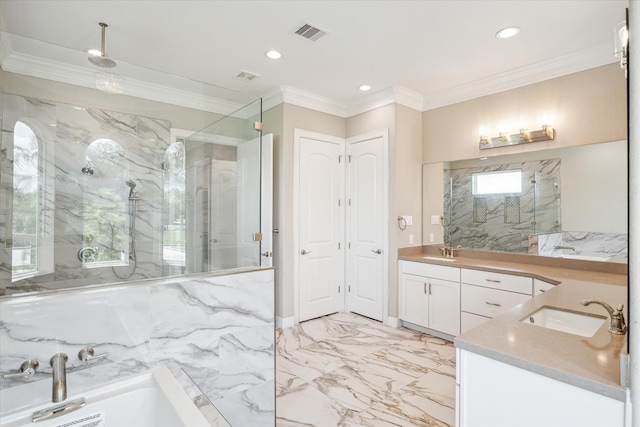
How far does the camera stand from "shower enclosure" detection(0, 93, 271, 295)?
1.61 metres

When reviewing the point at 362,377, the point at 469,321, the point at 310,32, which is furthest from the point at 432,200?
the point at 310,32

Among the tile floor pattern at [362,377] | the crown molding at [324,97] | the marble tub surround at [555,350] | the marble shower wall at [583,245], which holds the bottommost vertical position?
the tile floor pattern at [362,377]

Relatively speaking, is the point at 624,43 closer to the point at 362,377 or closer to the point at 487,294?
the point at 487,294

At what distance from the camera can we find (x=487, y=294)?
9.84ft

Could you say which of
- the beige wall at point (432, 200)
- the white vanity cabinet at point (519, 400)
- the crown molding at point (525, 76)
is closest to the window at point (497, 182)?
the beige wall at point (432, 200)

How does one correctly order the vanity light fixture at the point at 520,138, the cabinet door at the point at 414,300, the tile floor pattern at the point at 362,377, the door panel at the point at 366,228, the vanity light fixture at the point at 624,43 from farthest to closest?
the door panel at the point at 366,228, the cabinet door at the point at 414,300, the vanity light fixture at the point at 520,138, the tile floor pattern at the point at 362,377, the vanity light fixture at the point at 624,43

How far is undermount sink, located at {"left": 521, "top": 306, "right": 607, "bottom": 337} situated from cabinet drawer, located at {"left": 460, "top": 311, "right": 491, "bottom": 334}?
4.57 feet

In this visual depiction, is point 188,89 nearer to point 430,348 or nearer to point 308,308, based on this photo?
point 308,308

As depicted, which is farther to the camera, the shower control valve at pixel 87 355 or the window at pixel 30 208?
the window at pixel 30 208

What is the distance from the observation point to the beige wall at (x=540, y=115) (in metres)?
2.71

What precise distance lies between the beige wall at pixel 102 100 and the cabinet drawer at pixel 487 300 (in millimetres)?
2804

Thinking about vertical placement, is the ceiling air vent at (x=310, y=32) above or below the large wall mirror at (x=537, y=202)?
above

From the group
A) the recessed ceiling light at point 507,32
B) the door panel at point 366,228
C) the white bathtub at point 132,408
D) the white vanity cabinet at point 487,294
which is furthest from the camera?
the door panel at point 366,228

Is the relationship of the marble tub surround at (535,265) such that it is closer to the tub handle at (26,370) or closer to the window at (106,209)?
the window at (106,209)
